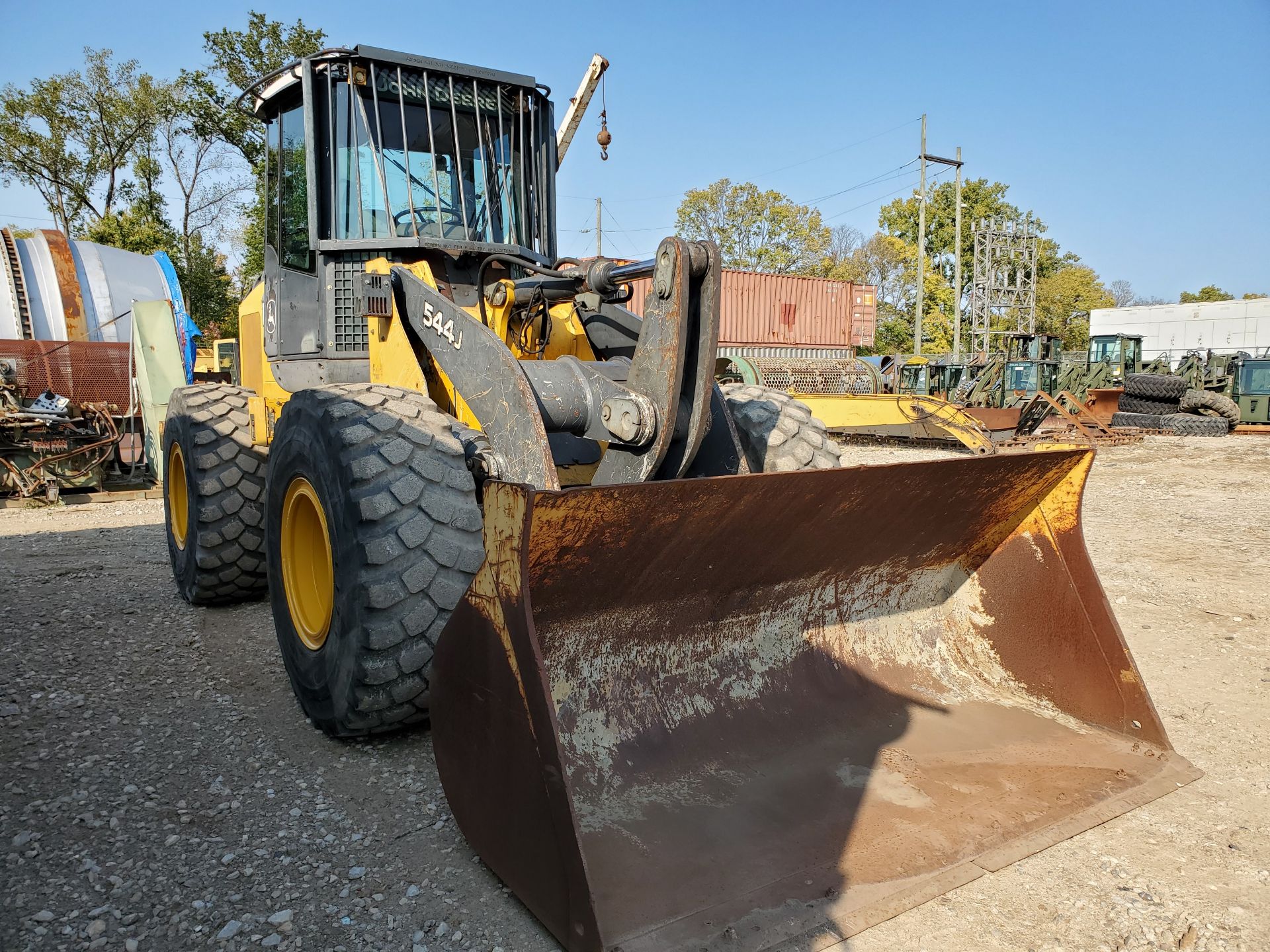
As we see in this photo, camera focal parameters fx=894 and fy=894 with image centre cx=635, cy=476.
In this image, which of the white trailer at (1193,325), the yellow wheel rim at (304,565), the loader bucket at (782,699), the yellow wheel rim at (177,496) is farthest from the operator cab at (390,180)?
the white trailer at (1193,325)

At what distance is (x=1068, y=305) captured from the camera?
51.5 m

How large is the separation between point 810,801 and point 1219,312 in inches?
1892

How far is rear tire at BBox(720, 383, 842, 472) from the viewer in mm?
4164

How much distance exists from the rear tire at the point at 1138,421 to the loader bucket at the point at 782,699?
18421 millimetres

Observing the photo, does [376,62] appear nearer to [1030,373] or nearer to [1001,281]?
[1030,373]

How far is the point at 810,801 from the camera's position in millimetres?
2680

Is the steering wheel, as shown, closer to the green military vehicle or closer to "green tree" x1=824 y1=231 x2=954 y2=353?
the green military vehicle

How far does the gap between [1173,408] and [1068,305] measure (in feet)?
113

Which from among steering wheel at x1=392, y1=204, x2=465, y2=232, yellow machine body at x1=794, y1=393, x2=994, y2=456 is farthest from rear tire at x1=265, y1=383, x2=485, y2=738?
yellow machine body at x1=794, y1=393, x2=994, y2=456

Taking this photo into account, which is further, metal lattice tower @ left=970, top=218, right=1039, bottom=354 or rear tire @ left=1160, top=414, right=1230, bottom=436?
metal lattice tower @ left=970, top=218, right=1039, bottom=354

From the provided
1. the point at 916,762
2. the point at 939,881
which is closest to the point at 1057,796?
the point at 916,762

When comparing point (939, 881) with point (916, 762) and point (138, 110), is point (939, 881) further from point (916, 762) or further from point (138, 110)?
point (138, 110)

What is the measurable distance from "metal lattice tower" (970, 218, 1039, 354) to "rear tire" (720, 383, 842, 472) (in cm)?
3446

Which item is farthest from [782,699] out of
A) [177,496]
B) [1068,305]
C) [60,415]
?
[1068,305]
